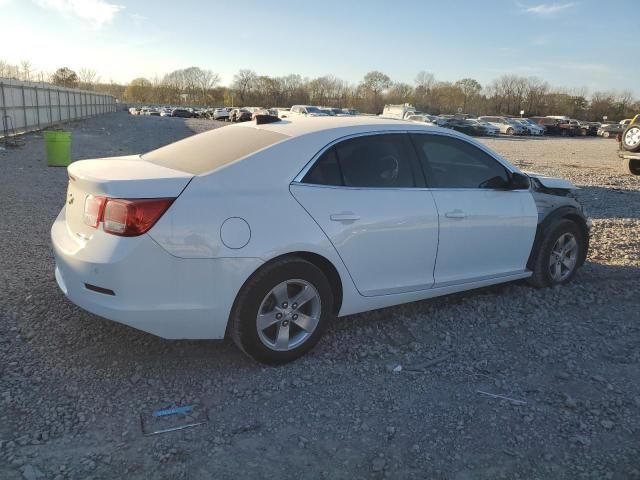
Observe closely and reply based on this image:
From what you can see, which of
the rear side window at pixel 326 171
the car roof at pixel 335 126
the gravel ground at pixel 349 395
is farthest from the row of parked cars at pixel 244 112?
the rear side window at pixel 326 171

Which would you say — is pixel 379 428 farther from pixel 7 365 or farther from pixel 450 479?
pixel 7 365

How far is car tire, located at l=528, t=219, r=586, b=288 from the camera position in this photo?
16.7 ft

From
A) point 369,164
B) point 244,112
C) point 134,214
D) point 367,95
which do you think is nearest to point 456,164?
point 369,164

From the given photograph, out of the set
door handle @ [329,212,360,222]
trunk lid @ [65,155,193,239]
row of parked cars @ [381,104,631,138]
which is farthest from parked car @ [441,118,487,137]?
trunk lid @ [65,155,193,239]

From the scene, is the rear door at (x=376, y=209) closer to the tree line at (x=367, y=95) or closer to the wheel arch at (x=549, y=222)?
the wheel arch at (x=549, y=222)

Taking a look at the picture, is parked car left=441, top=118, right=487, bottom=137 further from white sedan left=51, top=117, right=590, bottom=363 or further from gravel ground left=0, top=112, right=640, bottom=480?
gravel ground left=0, top=112, right=640, bottom=480

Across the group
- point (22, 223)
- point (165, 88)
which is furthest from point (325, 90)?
point (22, 223)

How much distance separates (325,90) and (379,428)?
128428 mm

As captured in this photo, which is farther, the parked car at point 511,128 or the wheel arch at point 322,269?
the parked car at point 511,128

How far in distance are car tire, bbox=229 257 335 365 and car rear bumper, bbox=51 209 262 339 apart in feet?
0.33

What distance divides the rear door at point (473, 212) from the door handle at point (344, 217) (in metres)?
0.84

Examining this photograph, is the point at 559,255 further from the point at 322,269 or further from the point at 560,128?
the point at 560,128

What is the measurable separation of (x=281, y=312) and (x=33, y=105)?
25297 millimetres

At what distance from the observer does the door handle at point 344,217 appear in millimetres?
3559
